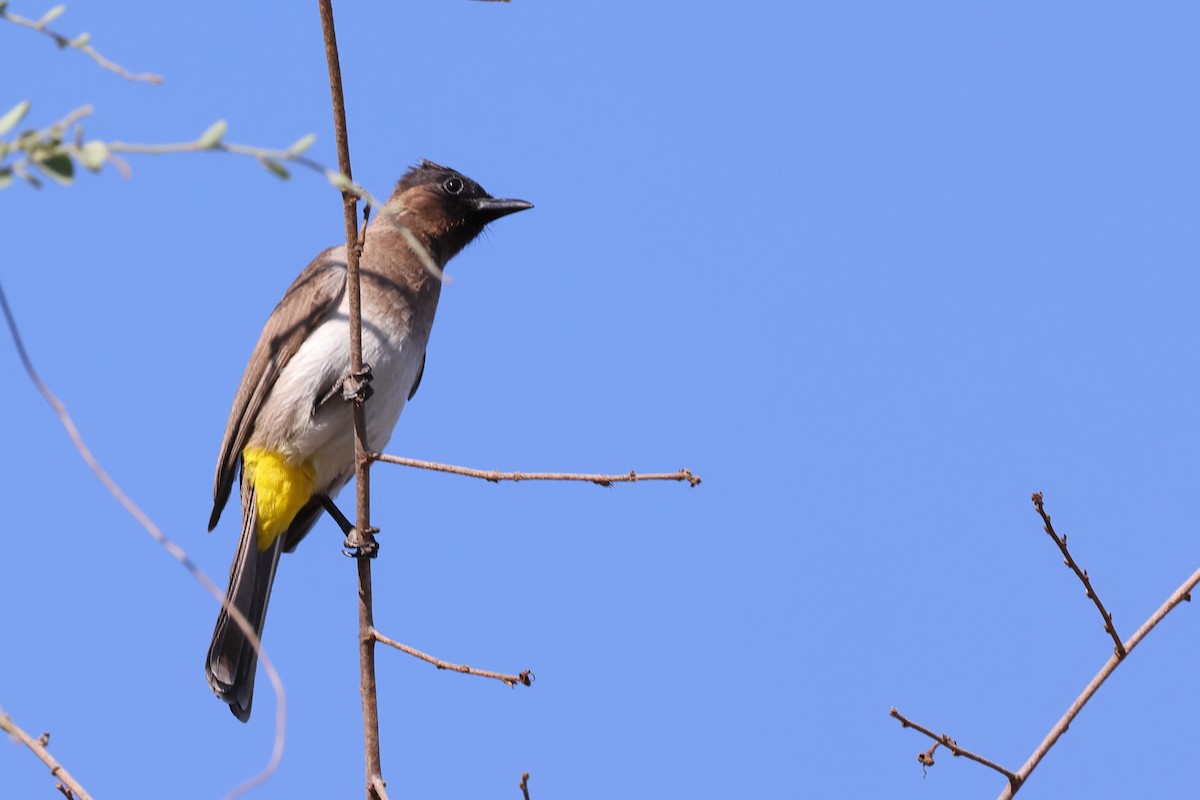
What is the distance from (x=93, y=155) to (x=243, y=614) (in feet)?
16.2

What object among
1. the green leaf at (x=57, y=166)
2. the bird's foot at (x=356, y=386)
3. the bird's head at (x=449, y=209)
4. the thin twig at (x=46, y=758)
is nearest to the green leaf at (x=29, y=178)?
the green leaf at (x=57, y=166)

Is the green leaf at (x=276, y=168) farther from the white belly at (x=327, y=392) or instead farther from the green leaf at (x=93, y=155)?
the white belly at (x=327, y=392)

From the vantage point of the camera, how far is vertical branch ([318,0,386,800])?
314 cm

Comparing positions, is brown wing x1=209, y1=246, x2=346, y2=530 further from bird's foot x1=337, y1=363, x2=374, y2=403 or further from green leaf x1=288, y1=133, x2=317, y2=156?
green leaf x1=288, y1=133, x2=317, y2=156

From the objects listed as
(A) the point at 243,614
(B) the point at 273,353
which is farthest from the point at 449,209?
(A) the point at 243,614

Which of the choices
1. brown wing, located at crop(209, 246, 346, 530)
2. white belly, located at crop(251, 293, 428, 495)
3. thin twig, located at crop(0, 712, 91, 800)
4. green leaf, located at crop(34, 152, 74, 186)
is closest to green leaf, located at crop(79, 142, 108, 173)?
green leaf, located at crop(34, 152, 74, 186)

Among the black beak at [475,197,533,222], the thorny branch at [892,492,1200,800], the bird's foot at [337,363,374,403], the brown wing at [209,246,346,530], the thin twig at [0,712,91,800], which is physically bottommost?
the thorny branch at [892,492,1200,800]

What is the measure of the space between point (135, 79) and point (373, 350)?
13.4 feet

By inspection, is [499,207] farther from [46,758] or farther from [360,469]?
[46,758]

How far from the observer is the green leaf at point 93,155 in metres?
1.36

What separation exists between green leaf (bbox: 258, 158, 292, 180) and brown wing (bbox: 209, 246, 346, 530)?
4641 millimetres

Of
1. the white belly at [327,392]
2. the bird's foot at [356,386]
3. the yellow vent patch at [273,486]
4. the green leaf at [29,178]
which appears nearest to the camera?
the green leaf at [29,178]

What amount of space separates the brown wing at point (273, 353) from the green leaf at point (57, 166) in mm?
4696

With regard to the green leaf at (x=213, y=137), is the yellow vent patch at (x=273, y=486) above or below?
above
